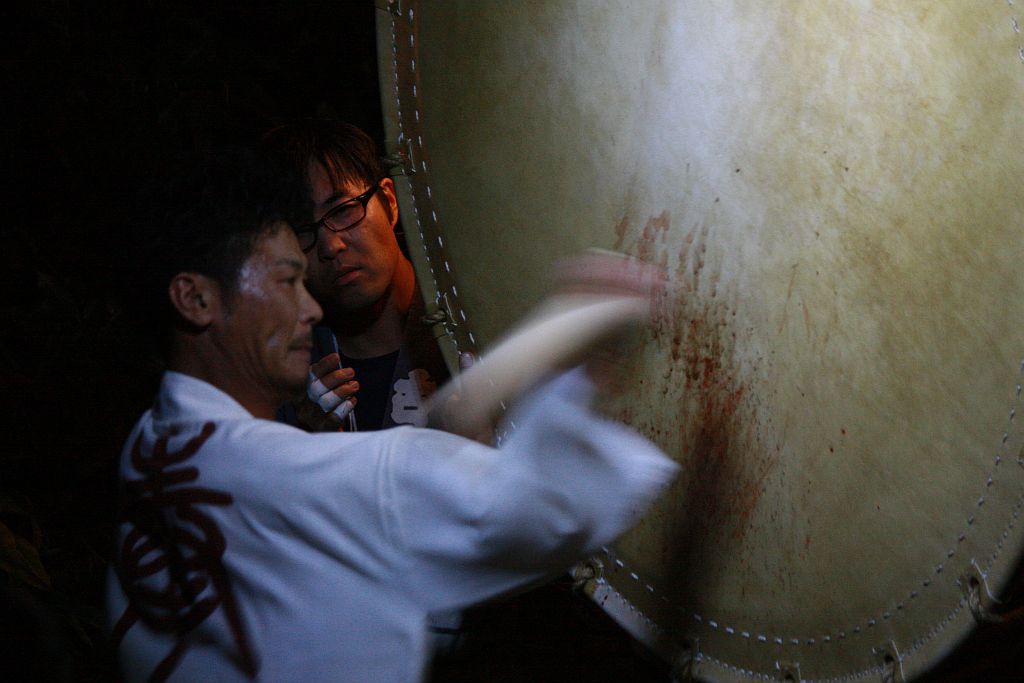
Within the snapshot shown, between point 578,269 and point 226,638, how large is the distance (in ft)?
1.78

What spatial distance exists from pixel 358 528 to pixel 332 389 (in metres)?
0.87

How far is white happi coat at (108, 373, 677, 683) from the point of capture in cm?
89

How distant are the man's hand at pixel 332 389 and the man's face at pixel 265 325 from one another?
64cm

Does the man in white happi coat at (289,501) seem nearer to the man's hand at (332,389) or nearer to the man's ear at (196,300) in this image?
the man's ear at (196,300)

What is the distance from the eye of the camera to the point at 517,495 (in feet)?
2.89

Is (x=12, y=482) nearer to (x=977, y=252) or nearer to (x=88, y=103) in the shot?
(x=88, y=103)

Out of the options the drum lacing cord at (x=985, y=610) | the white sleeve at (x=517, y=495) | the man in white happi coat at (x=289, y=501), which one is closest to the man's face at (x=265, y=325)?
the man in white happi coat at (x=289, y=501)

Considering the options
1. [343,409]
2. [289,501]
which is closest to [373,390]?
[343,409]

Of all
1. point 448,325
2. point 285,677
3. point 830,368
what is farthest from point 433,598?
point 448,325

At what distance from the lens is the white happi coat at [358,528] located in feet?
2.92

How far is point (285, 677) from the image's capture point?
95cm

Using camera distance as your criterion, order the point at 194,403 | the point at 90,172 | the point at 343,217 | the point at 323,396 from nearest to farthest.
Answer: the point at 194,403
the point at 323,396
the point at 343,217
the point at 90,172

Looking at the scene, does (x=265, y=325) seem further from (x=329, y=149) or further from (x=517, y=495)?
(x=329, y=149)

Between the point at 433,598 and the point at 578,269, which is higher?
the point at 578,269
